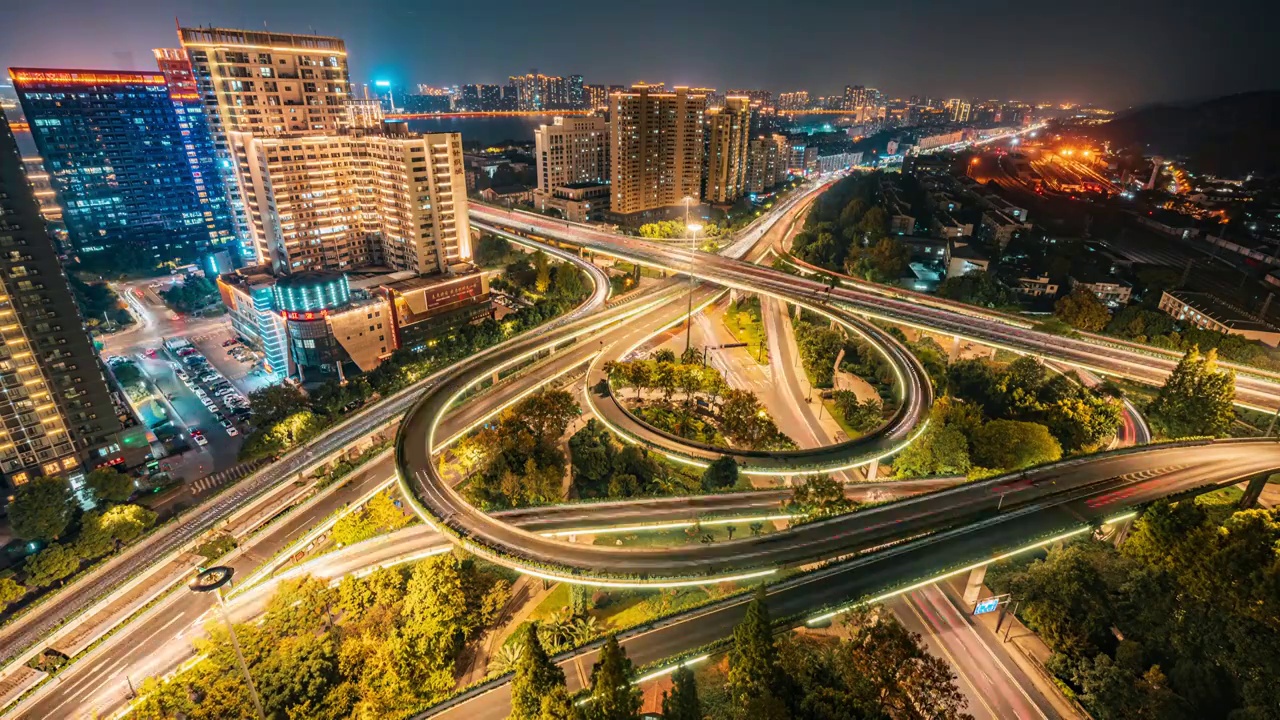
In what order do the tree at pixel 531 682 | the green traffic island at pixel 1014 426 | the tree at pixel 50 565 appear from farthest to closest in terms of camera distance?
the green traffic island at pixel 1014 426 < the tree at pixel 50 565 < the tree at pixel 531 682

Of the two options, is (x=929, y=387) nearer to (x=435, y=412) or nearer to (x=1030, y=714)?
(x=1030, y=714)

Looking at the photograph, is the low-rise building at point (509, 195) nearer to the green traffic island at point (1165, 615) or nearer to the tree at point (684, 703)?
the tree at point (684, 703)

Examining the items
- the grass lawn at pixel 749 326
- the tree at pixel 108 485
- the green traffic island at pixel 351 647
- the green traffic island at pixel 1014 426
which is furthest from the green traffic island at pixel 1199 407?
the tree at pixel 108 485

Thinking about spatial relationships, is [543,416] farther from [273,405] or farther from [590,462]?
[273,405]

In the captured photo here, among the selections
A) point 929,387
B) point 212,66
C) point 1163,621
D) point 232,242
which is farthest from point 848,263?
point 232,242

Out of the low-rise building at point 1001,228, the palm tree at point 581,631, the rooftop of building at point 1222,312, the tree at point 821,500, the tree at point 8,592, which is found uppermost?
the low-rise building at point 1001,228

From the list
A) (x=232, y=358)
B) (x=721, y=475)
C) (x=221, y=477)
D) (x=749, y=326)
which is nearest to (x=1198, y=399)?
(x=721, y=475)

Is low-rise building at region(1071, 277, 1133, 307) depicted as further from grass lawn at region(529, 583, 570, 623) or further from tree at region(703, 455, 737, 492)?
grass lawn at region(529, 583, 570, 623)
